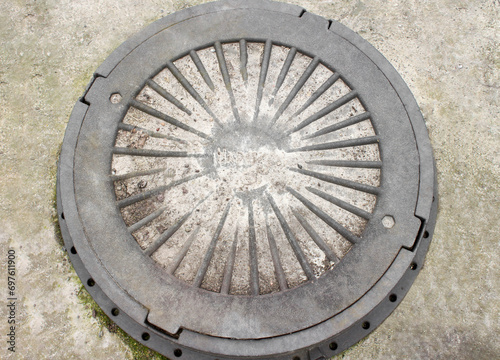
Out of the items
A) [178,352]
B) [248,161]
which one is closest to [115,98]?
[248,161]

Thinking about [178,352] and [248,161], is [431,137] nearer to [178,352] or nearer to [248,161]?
[248,161]

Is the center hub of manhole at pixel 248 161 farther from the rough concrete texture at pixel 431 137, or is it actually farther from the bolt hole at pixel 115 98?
the rough concrete texture at pixel 431 137

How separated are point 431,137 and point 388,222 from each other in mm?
1010

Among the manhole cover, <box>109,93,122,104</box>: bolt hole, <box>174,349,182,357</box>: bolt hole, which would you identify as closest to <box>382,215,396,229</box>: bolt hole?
the manhole cover

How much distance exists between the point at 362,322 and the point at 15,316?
2.60m

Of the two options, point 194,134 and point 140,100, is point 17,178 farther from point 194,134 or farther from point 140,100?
point 194,134

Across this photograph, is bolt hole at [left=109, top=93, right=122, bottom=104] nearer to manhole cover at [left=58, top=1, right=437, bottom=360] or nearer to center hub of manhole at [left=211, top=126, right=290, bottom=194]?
manhole cover at [left=58, top=1, right=437, bottom=360]

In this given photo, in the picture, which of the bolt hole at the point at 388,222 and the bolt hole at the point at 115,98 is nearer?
the bolt hole at the point at 388,222

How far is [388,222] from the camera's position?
2.73 meters

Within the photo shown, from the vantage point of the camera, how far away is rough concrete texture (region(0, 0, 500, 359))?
288 cm

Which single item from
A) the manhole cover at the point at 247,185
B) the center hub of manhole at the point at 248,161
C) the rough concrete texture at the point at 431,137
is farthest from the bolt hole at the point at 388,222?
the center hub of manhole at the point at 248,161

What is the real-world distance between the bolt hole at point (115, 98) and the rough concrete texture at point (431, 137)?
63 cm

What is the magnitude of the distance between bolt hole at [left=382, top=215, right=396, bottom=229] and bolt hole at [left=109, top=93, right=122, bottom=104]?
84.6 inches

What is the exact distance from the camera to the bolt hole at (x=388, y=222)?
107 inches
